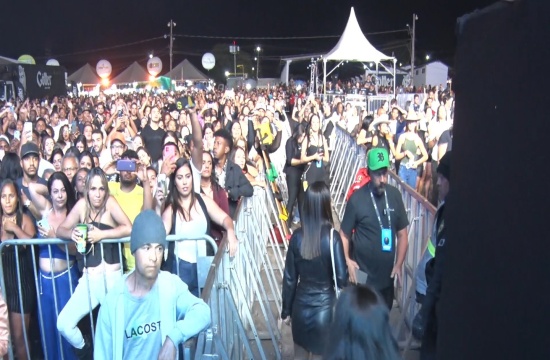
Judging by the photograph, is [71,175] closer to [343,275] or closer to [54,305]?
[54,305]

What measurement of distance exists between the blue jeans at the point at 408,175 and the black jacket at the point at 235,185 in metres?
4.31

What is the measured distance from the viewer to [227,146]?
7430 mm

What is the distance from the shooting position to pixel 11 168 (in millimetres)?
7160

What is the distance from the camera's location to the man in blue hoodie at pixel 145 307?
10.3ft

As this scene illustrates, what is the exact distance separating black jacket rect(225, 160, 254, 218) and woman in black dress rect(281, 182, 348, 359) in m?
2.16

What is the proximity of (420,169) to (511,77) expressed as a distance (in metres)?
8.87

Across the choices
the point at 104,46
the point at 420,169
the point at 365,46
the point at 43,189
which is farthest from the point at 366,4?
the point at 43,189

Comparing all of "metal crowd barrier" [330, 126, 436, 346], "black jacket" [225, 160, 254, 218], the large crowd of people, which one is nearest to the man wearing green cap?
the large crowd of people

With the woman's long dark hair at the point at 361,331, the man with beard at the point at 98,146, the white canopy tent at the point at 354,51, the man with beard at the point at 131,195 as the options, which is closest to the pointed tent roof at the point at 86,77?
the white canopy tent at the point at 354,51

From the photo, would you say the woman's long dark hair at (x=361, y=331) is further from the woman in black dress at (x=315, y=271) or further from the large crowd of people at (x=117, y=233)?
the woman in black dress at (x=315, y=271)

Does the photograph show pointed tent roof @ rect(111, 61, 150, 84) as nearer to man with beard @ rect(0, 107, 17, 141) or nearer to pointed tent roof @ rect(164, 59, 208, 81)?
pointed tent roof @ rect(164, 59, 208, 81)

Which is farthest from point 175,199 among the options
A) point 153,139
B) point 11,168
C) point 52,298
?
point 153,139

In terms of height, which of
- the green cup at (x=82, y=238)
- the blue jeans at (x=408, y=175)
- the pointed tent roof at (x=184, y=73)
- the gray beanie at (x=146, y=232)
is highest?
the pointed tent roof at (x=184, y=73)

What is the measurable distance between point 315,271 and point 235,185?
2.51 m
